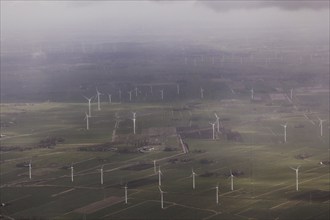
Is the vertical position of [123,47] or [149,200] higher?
[123,47]

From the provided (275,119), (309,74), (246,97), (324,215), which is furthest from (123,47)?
(324,215)

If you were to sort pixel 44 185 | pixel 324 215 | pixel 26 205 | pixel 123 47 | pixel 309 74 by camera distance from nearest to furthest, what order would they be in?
pixel 324 215 → pixel 26 205 → pixel 44 185 → pixel 309 74 → pixel 123 47

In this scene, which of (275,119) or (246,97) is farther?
(246,97)

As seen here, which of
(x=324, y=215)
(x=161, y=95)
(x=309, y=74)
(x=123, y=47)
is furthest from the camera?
(x=123, y=47)

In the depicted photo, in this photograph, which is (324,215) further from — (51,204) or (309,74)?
(309,74)

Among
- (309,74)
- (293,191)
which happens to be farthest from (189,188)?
(309,74)

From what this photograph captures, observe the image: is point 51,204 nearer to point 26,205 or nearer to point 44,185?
point 26,205
